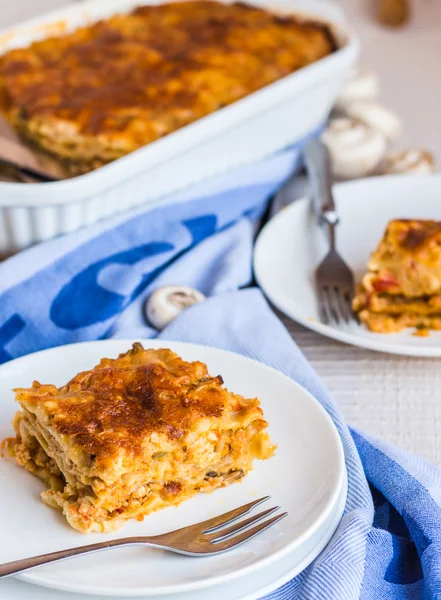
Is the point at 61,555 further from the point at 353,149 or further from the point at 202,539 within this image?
the point at 353,149

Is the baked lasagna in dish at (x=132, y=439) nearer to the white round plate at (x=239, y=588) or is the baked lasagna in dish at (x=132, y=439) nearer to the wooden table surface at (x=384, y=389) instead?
the white round plate at (x=239, y=588)

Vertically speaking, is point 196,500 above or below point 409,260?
above

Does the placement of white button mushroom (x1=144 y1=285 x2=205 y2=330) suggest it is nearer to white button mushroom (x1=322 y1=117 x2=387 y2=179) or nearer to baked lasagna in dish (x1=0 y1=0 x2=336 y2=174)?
baked lasagna in dish (x1=0 y1=0 x2=336 y2=174)

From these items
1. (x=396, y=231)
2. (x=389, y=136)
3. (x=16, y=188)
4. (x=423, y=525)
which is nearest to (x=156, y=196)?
Answer: (x=16, y=188)

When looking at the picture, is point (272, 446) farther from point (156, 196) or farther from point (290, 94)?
point (290, 94)

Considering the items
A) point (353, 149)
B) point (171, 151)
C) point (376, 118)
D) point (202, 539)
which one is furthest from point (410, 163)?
point (202, 539)

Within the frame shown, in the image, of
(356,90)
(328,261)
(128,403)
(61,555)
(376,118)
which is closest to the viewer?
(61,555)

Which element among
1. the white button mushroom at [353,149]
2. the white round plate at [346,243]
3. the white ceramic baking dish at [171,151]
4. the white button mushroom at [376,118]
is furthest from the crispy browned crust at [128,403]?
the white button mushroom at [376,118]
